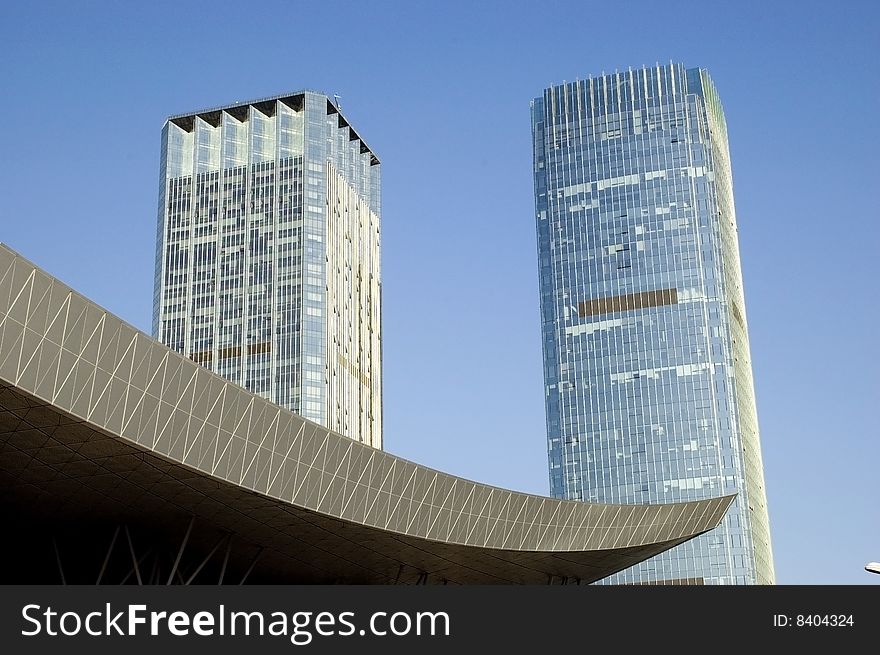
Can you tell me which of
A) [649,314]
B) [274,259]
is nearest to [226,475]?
[649,314]

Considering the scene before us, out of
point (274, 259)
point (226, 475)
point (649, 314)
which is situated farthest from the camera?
point (274, 259)

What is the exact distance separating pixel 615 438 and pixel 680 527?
6568 cm

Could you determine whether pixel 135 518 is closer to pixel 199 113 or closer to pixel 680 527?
pixel 680 527

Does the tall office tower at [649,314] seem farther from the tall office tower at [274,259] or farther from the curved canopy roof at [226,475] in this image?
the curved canopy roof at [226,475]

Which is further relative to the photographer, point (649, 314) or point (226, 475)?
point (649, 314)

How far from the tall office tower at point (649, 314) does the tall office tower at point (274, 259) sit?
20.5 metres

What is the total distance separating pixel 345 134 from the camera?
410ft

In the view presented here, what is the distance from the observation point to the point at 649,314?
359 feet

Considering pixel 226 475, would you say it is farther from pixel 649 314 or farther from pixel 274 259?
pixel 274 259

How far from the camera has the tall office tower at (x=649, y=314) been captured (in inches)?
4119

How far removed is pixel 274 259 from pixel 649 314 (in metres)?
37.3

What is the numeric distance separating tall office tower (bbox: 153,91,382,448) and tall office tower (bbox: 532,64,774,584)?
20491 mm

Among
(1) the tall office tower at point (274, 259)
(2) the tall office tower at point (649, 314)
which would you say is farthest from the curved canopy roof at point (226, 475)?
(1) the tall office tower at point (274, 259)

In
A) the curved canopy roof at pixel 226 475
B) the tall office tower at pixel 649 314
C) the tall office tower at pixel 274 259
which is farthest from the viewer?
the tall office tower at pixel 274 259
